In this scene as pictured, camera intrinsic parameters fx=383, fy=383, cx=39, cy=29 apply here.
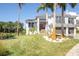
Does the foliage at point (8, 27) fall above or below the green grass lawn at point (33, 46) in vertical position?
above

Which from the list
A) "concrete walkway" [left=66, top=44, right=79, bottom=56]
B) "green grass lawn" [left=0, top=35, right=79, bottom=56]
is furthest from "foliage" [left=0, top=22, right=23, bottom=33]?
"concrete walkway" [left=66, top=44, right=79, bottom=56]

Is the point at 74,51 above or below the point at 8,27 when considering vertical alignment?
below

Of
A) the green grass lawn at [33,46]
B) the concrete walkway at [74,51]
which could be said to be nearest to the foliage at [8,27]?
the green grass lawn at [33,46]

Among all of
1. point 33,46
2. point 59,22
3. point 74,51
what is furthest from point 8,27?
point 74,51

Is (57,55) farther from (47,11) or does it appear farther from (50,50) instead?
(47,11)

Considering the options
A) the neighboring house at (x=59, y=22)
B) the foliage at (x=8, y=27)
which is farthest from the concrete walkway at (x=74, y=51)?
the foliage at (x=8, y=27)

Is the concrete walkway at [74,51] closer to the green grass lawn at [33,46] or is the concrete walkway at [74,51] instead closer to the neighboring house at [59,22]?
the green grass lawn at [33,46]

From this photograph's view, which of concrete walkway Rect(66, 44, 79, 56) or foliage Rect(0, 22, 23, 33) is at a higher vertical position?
foliage Rect(0, 22, 23, 33)

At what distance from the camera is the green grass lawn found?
161 inches

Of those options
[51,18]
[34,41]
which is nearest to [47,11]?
[51,18]

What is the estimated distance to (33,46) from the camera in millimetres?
4102

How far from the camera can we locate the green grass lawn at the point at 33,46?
13.4ft

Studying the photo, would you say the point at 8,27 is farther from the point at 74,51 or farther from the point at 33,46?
the point at 74,51

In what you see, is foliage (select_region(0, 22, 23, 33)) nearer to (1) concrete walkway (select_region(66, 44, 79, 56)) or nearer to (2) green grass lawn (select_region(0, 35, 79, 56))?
(2) green grass lawn (select_region(0, 35, 79, 56))
